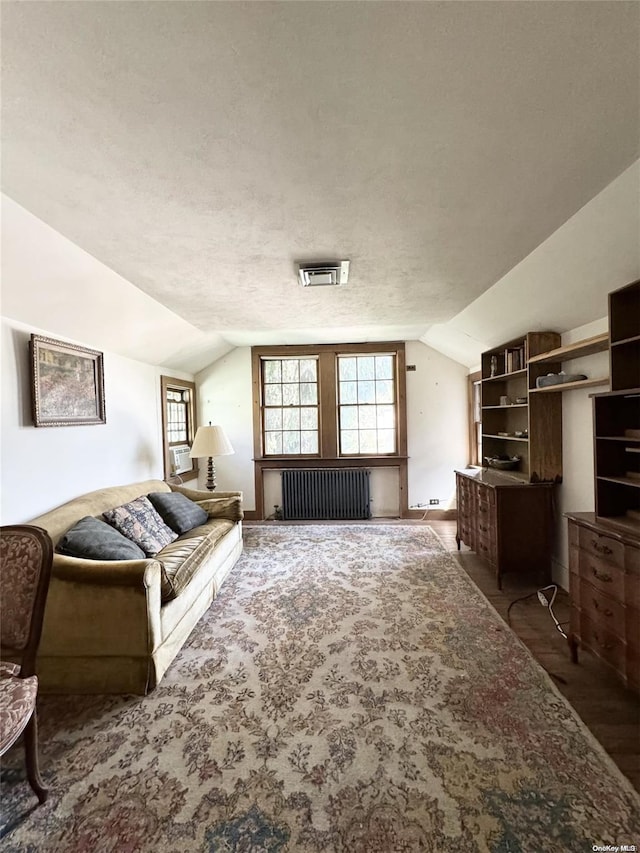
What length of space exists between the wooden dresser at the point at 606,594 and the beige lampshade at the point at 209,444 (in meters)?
3.62

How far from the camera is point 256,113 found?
1.19m

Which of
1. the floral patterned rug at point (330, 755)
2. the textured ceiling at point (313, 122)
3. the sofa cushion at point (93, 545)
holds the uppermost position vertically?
the textured ceiling at point (313, 122)

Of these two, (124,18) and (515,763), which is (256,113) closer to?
(124,18)

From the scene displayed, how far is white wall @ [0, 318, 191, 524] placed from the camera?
2.31 metres

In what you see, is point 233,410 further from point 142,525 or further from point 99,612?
point 99,612

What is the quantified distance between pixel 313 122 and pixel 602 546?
2372mm

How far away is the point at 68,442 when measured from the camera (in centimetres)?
284

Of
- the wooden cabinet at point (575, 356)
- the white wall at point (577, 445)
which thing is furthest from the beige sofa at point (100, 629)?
the wooden cabinet at point (575, 356)

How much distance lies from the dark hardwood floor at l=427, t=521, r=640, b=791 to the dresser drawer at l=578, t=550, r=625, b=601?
555 mm

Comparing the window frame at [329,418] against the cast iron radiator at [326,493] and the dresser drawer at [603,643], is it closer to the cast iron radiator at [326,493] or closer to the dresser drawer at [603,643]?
the cast iron radiator at [326,493]

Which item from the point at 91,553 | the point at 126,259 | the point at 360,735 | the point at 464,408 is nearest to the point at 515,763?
the point at 360,735

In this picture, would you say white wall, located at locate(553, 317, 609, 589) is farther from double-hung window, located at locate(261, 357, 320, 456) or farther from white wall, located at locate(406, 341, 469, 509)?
Answer: double-hung window, located at locate(261, 357, 320, 456)

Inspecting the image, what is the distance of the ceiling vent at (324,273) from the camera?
94.9 inches

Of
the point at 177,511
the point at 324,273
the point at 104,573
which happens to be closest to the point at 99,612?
the point at 104,573
